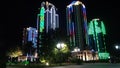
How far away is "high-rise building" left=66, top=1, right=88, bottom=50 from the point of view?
11894 cm

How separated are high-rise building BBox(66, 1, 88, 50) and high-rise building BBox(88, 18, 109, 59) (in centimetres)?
1303

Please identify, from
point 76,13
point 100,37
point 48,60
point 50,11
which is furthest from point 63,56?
point 50,11

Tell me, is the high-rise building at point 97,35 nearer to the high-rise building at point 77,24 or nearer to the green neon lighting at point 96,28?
the green neon lighting at point 96,28

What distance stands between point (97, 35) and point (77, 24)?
69.0 feet

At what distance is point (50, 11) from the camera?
150 metres

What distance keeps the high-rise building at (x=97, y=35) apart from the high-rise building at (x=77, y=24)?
13030mm

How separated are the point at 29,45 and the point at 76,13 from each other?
58.8 meters

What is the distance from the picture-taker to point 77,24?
121500 millimetres

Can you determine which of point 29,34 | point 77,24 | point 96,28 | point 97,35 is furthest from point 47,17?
point 97,35

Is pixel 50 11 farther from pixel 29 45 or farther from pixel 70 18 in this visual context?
pixel 29 45

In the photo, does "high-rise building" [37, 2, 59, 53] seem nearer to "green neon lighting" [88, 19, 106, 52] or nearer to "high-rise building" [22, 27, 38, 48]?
"high-rise building" [22, 27, 38, 48]

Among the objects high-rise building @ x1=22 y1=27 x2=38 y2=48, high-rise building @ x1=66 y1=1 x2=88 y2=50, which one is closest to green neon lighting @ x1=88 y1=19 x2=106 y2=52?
high-rise building @ x1=66 y1=1 x2=88 y2=50

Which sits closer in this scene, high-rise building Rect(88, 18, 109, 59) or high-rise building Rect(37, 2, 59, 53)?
high-rise building Rect(88, 18, 109, 59)

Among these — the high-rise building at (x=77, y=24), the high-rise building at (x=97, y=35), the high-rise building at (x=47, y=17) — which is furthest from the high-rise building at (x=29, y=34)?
the high-rise building at (x=97, y=35)
